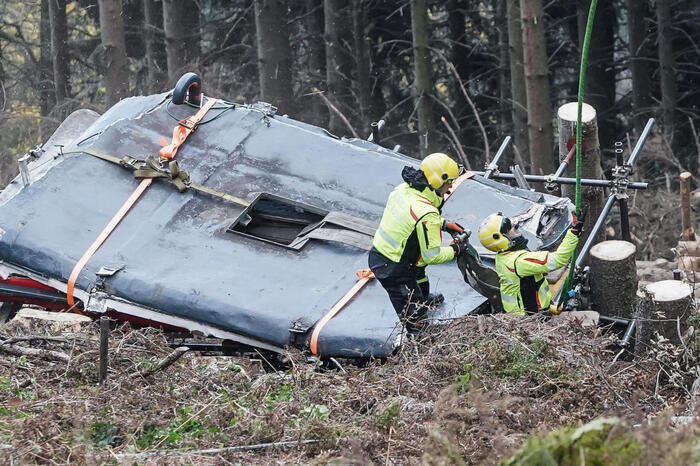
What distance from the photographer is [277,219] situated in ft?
23.4

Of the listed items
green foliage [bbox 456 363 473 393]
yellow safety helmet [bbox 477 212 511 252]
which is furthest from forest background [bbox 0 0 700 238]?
green foliage [bbox 456 363 473 393]

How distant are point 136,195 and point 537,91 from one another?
5.71m

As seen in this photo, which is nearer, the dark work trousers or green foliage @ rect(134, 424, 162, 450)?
green foliage @ rect(134, 424, 162, 450)

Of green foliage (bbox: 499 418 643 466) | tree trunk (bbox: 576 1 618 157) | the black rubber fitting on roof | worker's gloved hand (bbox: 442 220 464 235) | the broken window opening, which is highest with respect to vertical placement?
the black rubber fitting on roof

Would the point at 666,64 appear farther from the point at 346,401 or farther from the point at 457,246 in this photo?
the point at 346,401

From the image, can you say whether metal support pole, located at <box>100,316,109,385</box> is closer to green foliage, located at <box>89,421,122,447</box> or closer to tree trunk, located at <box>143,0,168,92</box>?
green foliage, located at <box>89,421,122,447</box>

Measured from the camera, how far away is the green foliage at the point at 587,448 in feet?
10.7

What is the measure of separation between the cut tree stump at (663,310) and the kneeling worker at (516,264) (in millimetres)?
617

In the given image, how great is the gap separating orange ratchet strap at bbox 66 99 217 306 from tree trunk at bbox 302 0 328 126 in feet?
34.5

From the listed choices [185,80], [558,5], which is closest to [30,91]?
[558,5]

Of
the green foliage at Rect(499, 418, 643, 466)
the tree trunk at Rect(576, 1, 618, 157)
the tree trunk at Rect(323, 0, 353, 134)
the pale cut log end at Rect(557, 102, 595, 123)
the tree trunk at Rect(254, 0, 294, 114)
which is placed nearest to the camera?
the green foliage at Rect(499, 418, 643, 466)

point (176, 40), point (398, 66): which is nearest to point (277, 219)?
point (176, 40)

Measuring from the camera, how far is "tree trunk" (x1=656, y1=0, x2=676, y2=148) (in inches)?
598

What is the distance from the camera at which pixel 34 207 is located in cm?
682
